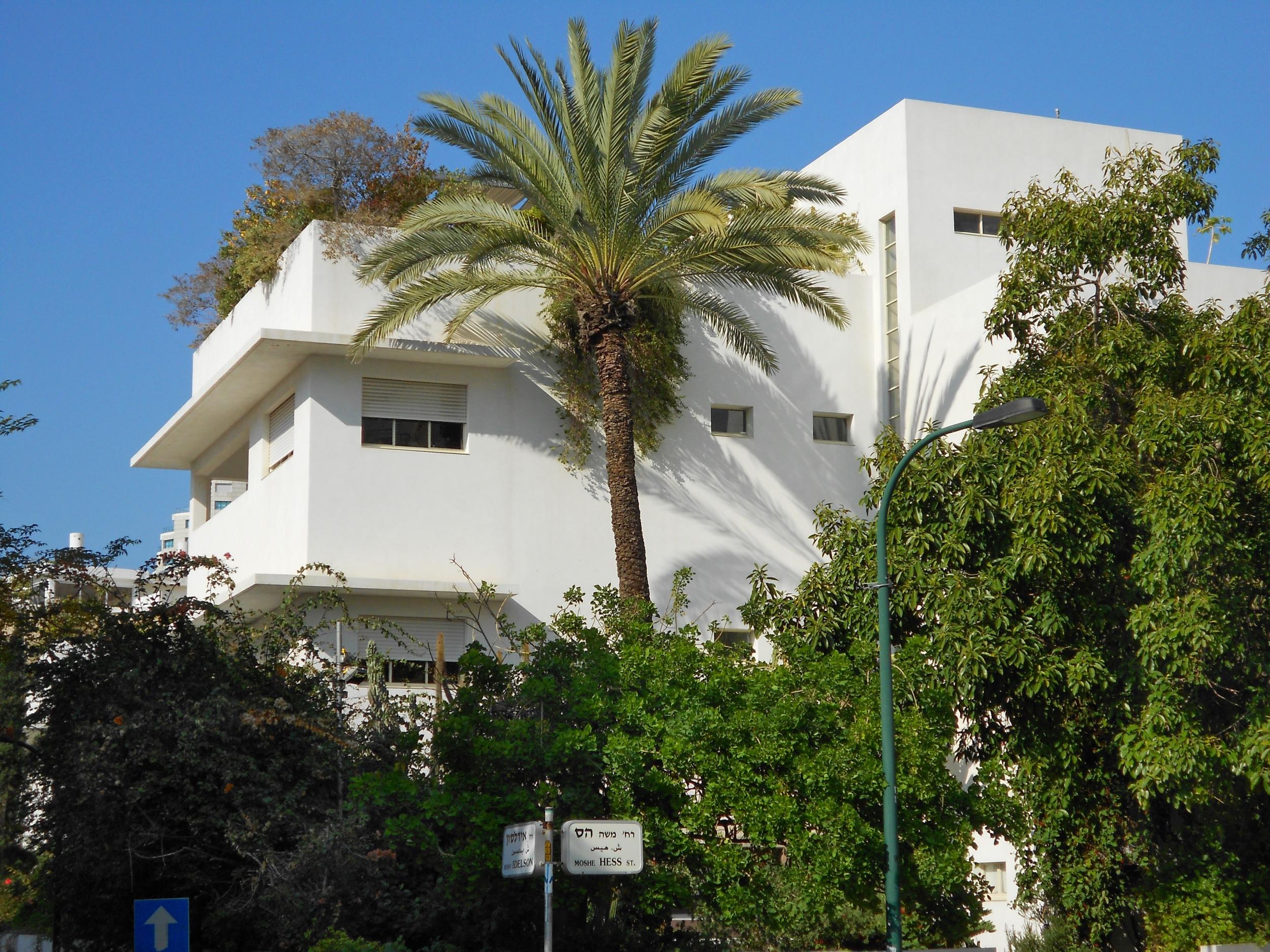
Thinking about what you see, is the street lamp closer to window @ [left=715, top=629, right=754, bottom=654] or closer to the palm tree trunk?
the palm tree trunk

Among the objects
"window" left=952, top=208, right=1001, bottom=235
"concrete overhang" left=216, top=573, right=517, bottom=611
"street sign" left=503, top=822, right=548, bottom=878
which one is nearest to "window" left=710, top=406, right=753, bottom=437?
Result: "concrete overhang" left=216, top=573, right=517, bottom=611

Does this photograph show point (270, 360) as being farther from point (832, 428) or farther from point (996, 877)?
point (996, 877)

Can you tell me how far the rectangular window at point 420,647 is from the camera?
22.2 meters

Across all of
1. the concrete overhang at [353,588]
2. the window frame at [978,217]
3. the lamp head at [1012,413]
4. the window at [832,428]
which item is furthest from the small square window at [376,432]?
the window frame at [978,217]

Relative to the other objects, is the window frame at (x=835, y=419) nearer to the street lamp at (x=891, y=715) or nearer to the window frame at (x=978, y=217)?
the window frame at (x=978, y=217)

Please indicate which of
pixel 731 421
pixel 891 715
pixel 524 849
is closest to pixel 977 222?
pixel 731 421

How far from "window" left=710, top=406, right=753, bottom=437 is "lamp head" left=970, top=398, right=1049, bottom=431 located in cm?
1104

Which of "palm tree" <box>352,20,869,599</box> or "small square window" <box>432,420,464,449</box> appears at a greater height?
"palm tree" <box>352,20,869,599</box>

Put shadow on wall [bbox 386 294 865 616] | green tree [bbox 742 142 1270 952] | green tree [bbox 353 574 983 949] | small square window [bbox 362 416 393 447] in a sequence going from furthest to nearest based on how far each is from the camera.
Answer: shadow on wall [bbox 386 294 865 616] < small square window [bbox 362 416 393 447] < green tree [bbox 742 142 1270 952] < green tree [bbox 353 574 983 949]

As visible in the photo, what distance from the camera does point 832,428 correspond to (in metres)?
27.0

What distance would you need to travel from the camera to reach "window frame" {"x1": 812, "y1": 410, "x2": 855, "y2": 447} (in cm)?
2658

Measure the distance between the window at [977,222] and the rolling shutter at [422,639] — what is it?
42.2ft

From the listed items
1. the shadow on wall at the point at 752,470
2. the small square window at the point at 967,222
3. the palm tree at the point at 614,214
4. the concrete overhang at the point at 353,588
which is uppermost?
the small square window at the point at 967,222

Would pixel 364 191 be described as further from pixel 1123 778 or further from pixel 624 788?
pixel 1123 778
